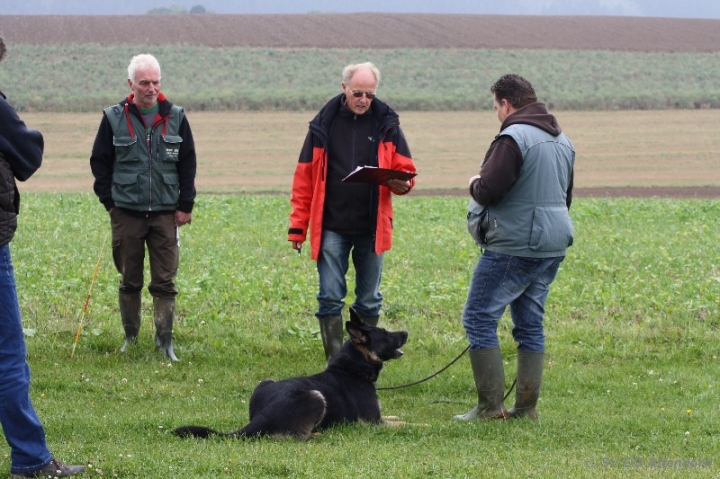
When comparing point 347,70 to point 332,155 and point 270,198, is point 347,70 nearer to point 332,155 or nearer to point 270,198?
point 332,155

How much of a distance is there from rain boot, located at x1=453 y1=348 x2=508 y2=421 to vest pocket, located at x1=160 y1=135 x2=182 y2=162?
3.15 meters

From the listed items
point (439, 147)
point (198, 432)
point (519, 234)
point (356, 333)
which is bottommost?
point (439, 147)

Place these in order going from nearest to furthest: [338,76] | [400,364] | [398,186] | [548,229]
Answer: [548,229], [398,186], [400,364], [338,76]

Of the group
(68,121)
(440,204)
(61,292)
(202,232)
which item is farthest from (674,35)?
(61,292)

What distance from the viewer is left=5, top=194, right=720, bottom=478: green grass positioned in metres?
5.55

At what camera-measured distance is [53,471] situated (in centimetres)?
499

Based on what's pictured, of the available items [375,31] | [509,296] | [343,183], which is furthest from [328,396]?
[375,31]

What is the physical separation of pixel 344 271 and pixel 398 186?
93cm

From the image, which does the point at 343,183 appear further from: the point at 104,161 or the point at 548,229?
the point at 104,161

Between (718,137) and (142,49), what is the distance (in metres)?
41.1

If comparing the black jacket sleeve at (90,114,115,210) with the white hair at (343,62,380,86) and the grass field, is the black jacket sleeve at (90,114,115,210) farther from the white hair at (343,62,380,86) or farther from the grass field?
the grass field

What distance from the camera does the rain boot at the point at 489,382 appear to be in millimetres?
6746

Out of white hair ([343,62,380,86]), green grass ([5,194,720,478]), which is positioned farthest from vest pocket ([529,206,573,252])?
white hair ([343,62,380,86])

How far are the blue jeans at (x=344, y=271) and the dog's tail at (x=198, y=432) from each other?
215cm
